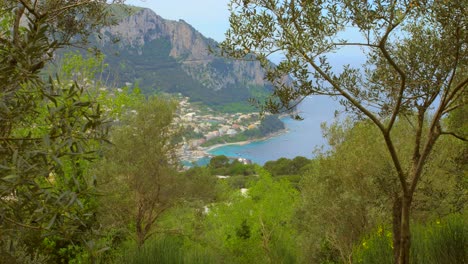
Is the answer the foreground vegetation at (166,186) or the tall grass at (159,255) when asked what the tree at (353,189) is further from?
the tall grass at (159,255)

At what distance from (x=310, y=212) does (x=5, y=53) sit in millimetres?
13287

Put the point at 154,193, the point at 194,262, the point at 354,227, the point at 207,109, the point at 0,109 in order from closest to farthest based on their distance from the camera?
the point at 0,109
the point at 194,262
the point at 354,227
the point at 154,193
the point at 207,109

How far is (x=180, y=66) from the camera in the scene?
358ft

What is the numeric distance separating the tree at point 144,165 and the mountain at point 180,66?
230 feet

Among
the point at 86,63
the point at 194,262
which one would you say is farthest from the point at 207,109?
the point at 194,262

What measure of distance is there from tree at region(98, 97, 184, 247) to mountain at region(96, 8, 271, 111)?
7022 cm

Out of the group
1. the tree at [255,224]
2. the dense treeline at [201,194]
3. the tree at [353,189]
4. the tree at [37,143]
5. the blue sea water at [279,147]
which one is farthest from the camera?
the blue sea water at [279,147]

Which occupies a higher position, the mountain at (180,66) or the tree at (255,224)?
the mountain at (180,66)

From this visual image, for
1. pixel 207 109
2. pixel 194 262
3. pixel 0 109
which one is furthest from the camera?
pixel 207 109

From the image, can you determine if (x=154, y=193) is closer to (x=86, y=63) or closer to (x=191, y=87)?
(x=86, y=63)

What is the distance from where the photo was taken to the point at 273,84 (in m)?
5.98

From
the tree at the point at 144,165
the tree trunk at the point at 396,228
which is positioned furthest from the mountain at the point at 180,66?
the tree trunk at the point at 396,228

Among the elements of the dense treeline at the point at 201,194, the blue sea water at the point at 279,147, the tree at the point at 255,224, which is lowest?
the blue sea water at the point at 279,147

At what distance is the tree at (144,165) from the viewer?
42.8 feet
